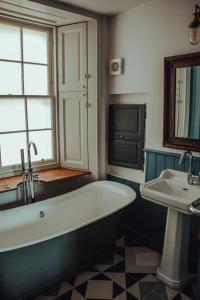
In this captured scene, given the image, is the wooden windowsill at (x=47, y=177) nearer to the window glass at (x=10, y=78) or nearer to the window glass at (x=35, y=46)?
the window glass at (x=10, y=78)

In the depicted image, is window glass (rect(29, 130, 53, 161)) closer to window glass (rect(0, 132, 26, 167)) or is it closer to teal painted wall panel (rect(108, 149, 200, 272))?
window glass (rect(0, 132, 26, 167))

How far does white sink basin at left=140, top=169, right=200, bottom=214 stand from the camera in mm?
1941

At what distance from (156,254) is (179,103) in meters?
1.54

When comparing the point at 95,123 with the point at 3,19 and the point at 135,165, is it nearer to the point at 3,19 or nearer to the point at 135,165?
the point at 135,165

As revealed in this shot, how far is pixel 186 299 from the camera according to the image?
211cm

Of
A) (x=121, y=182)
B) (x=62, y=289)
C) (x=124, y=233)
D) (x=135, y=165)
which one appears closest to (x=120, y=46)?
(x=135, y=165)

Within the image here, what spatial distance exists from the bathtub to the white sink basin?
33 cm

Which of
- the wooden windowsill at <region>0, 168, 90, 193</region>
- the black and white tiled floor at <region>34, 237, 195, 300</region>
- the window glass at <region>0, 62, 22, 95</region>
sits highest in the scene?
the window glass at <region>0, 62, 22, 95</region>

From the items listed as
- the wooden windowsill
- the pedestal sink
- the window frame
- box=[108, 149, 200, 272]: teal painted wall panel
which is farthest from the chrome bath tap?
the pedestal sink

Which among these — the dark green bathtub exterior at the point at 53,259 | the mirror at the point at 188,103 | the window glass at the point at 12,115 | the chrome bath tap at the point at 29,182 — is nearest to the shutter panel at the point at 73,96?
the window glass at the point at 12,115

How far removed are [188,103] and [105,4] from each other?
1232 millimetres

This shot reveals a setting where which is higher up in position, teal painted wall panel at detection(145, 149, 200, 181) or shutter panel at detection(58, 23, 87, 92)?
shutter panel at detection(58, 23, 87, 92)

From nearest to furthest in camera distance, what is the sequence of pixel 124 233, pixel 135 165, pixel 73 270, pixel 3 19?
pixel 73 270, pixel 3 19, pixel 135 165, pixel 124 233

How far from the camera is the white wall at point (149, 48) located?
229 centimetres
